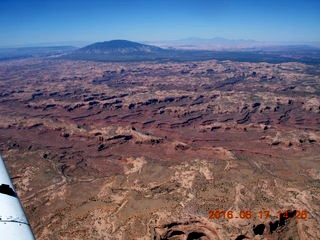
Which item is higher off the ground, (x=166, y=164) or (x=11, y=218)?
(x=11, y=218)

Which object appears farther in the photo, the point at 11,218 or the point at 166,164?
the point at 166,164

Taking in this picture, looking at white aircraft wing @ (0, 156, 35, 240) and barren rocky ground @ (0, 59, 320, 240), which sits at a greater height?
white aircraft wing @ (0, 156, 35, 240)

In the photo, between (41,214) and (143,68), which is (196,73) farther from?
(41,214)

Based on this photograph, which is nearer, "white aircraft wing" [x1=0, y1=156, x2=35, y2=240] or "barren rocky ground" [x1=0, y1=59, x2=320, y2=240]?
"white aircraft wing" [x1=0, y1=156, x2=35, y2=240]

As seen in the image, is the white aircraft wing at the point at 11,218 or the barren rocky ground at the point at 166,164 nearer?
the white aircraft wing at the point at 11,218
